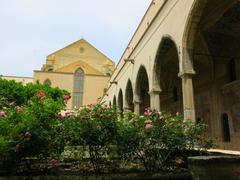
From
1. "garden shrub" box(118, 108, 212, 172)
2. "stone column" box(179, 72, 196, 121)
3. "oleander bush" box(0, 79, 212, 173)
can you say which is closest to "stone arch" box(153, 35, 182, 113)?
"stone column" box(179, 72, 196, 121)

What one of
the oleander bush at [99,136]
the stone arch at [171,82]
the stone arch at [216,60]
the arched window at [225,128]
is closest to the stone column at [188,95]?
the stone arch at [216,60]

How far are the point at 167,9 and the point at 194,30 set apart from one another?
113 inches

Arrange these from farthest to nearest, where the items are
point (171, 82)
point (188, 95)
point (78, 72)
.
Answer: point (78, 72) < point (171, 82) < point (188, 95)

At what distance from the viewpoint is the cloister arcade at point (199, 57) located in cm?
863

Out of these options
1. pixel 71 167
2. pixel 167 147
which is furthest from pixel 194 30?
pixel 71 167

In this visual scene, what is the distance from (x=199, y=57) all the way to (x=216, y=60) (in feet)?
3.47

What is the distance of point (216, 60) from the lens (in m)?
13.7

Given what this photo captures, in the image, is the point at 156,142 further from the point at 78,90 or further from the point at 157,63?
the point at 78,90

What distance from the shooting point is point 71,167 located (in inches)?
212

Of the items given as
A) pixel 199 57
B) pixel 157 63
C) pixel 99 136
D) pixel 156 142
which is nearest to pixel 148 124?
pixel 156 142

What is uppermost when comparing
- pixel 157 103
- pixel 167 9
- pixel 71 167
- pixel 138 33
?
pixel 138 33

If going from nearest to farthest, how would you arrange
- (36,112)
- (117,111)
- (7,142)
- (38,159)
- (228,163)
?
(228,163), (7,142), (36,112), (38,159), (117,111)

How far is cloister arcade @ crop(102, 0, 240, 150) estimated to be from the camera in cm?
863

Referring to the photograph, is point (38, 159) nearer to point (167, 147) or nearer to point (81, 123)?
point (81, 123)
